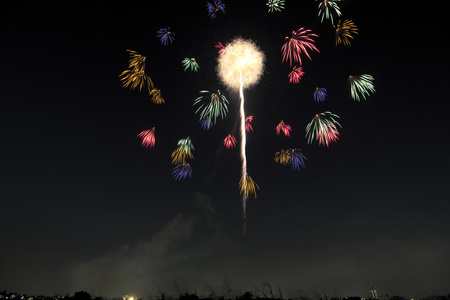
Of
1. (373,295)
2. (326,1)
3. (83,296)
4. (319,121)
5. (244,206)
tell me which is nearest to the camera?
(244,206)

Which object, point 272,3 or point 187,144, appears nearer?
point 272,3

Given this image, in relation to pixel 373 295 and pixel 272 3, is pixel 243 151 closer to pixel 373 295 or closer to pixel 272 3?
pixel 272 3

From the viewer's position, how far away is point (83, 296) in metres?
75.5

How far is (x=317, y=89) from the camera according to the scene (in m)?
20.6

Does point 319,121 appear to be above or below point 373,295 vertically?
above

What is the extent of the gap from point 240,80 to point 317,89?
660cm

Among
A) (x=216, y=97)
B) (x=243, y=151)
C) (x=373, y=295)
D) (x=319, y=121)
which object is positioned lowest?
(x=373, y=295)

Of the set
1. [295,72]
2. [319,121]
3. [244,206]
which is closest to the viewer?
[244,206]

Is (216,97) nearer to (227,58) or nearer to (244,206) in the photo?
(227,58)

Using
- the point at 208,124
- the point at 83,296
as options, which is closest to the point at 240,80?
the point at 208,124

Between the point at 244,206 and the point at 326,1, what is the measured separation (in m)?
16.7

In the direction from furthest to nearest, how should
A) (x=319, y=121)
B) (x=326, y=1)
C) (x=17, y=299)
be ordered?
(x=17, y=299)
(x=319, y=121)
(x=326, y=1)

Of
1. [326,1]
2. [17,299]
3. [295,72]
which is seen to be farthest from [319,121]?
[17,299]

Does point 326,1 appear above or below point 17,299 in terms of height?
above
